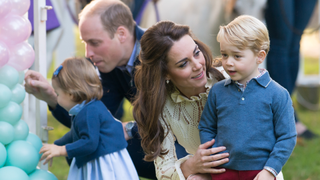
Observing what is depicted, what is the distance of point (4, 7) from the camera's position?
1757mm

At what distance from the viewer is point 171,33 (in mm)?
1749

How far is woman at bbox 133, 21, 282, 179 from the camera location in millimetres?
1729

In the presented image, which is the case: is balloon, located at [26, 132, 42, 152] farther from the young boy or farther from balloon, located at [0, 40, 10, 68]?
the young boy

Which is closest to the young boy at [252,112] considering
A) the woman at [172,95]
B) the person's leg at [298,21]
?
the woman at [172,95]

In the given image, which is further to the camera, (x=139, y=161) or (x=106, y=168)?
(x=139, y=161)

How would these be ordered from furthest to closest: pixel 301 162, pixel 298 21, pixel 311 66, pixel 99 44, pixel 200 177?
pixel 311 66 < pixel 298 21 < pixel 301 162 < pixel 99 44 < pixel 200 177

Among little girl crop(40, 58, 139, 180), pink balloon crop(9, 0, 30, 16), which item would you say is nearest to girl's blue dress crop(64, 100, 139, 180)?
little girl crop(40, 58, 139, 180)

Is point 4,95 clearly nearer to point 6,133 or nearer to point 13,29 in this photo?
point 6,133

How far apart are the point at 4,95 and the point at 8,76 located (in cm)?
→ 11

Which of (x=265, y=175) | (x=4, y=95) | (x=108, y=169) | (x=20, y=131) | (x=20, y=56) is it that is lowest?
(x=108, y=169)

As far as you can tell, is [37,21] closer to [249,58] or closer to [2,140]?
[2,140]

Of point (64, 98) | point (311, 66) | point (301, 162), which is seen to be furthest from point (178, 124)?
point (311, 66)

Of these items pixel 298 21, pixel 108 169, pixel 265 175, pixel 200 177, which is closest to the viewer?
pixel 265 175

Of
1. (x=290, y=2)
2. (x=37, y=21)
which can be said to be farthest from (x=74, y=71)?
(x=290, y=2)
